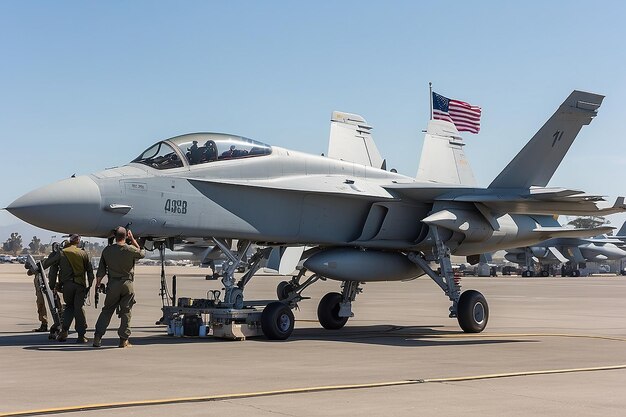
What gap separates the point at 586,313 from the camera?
21.9m

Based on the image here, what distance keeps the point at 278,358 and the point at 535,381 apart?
138 inches

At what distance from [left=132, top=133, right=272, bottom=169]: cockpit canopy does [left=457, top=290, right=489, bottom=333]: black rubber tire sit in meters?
4.70

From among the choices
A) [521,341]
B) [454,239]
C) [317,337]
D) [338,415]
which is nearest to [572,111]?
[454,239]

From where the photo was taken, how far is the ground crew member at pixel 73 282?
12.9m

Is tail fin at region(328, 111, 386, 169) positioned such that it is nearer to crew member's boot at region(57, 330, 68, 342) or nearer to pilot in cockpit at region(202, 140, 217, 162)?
pilot in cockpit at region(202, 140, 217, 162)

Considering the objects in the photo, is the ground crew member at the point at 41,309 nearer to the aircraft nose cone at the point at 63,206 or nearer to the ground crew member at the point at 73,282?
the ground crew member at the point at 73,282

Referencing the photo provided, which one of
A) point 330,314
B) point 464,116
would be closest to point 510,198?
point 330,314

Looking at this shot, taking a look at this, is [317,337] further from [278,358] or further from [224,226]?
[278,358]

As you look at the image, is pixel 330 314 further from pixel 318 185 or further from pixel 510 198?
pixel 510 198

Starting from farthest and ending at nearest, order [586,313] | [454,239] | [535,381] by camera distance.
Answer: [586,313] < [454,239] < [535,381]

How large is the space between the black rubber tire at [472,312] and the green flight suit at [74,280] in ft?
21.9

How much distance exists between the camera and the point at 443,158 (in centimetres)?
1952

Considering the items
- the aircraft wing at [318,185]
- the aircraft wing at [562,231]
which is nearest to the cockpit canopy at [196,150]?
the aircraft wing at [318,185]

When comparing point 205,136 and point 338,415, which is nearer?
point 338,415
